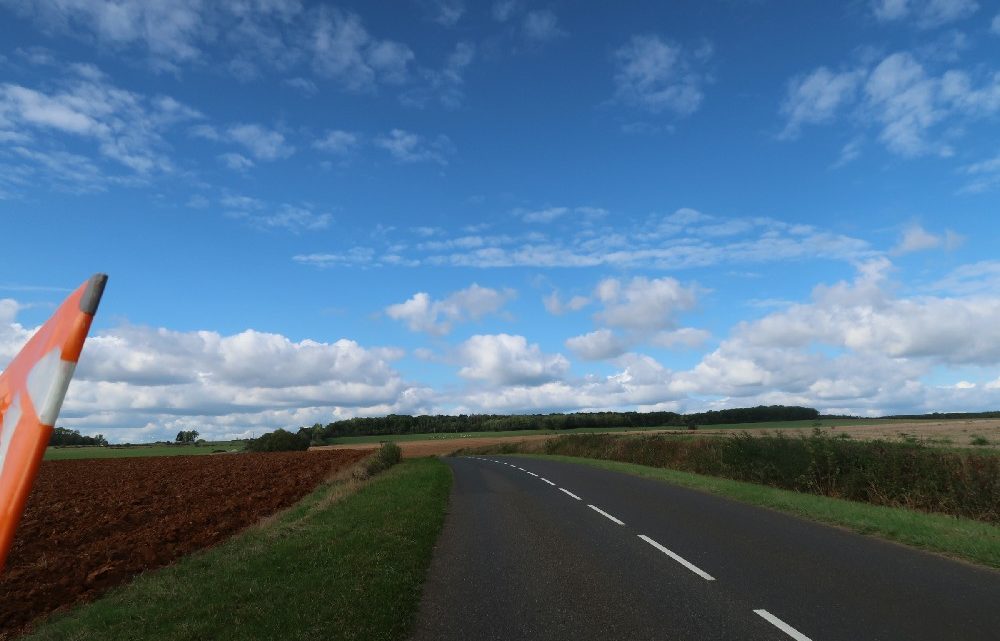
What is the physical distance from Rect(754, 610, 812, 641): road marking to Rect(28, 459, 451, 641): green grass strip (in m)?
→ 4.31

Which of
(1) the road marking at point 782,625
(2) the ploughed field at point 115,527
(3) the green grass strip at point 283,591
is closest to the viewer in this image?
(1) the road marking at point 782,625

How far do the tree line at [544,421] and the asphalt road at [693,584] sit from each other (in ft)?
340

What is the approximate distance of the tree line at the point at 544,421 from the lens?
125562 millimetres

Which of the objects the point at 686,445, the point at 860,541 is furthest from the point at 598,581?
the point at 686,445

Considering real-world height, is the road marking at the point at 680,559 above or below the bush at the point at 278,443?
below

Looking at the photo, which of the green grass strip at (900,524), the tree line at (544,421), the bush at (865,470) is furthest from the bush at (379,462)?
the tree line at (544,421)

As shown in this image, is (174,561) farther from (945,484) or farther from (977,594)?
(945,484)

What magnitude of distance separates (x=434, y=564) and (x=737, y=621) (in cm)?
538

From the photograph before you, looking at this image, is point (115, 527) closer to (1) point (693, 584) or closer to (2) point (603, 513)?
(2) point (603, 513)

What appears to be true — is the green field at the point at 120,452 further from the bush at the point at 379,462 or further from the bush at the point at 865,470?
the bush at the point at 865,470

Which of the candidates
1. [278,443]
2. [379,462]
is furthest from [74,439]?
[379,462]

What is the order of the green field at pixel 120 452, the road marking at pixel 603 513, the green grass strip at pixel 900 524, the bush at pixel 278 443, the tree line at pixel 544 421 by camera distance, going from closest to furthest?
the green grass strip at pixel 900 524
the road marking at pixel 603 513
the green field at pixel 120 452
the bush at pixel 278 443
the tree line at pixel 544 421

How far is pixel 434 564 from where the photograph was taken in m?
10.9

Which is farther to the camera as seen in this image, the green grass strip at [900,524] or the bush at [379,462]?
the bush at [379,462]
